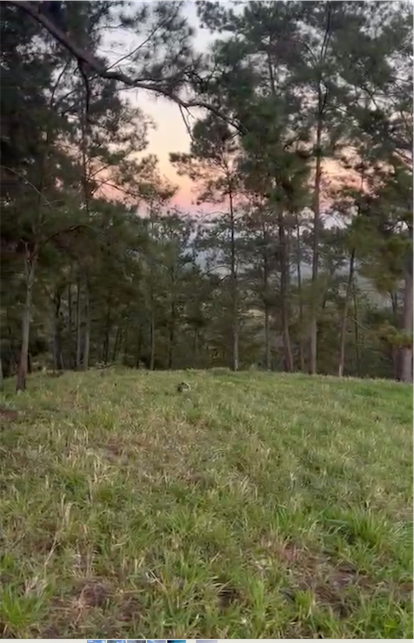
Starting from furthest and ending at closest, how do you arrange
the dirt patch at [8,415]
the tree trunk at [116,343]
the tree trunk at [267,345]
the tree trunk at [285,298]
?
the tree trunk at [116,343] < the tree trunk at [267,345] < the tree trunk at [285,298] < the dirt patch at [8,415]

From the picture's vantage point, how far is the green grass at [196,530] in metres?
1.72

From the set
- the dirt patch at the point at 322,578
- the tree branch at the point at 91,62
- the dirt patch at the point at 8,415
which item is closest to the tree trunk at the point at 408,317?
the tree branch at the point at 91,62

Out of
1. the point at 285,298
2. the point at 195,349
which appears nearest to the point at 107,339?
the point at 195,349

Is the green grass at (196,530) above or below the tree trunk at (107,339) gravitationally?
below

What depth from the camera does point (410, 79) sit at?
10.2 metres

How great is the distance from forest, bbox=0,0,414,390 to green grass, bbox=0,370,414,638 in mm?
1924

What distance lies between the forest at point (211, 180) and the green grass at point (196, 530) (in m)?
1.92

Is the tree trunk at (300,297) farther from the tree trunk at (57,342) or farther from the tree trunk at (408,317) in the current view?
the tree trunk at (57,342)

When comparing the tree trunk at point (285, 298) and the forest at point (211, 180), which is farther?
the tree trunk at point (285, 298)

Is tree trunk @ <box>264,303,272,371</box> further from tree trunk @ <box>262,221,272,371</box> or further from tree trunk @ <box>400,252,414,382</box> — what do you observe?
tree trunk @ <box>400,252,414,382</box>

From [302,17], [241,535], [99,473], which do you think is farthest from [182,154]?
[241,535]

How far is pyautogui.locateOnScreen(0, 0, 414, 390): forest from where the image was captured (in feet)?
11.7

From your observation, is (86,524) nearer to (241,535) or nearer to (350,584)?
(241,535)

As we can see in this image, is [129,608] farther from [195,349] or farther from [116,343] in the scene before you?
[116,343]
